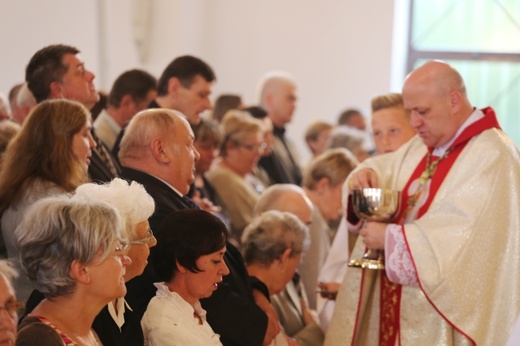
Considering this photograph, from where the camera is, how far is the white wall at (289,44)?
11445mm

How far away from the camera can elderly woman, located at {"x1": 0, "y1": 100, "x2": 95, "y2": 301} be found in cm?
396

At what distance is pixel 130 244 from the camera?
3.44m

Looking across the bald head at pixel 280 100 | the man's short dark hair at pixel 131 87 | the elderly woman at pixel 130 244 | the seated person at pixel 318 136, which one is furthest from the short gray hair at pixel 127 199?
the seated person at pixel 318 136

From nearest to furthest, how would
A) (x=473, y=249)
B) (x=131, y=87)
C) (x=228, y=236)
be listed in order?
(x=228, y=236) → (x=473, y=249) → (x=131, y=87)

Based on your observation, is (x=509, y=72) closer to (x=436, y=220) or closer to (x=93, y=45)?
(x=93, y=45)

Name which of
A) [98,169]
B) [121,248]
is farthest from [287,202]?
[121,248]

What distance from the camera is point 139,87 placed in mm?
6230

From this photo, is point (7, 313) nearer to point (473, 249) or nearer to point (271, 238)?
point (271, 238)

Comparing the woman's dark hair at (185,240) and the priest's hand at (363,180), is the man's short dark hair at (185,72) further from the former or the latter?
the woman's dark hair at (185,240)

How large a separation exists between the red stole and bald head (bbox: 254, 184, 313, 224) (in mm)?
761

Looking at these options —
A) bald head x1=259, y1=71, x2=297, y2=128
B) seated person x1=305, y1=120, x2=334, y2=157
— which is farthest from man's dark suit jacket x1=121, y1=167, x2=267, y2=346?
seated person x1=305, y1=120, x2=334, y2=157

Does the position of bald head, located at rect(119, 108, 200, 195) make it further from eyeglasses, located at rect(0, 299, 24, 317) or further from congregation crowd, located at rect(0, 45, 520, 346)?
eyeglasses, located at rect(0, 299, 24, 317)

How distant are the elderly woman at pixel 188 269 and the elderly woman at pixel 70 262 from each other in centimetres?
59

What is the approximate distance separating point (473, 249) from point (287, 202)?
1.27m
